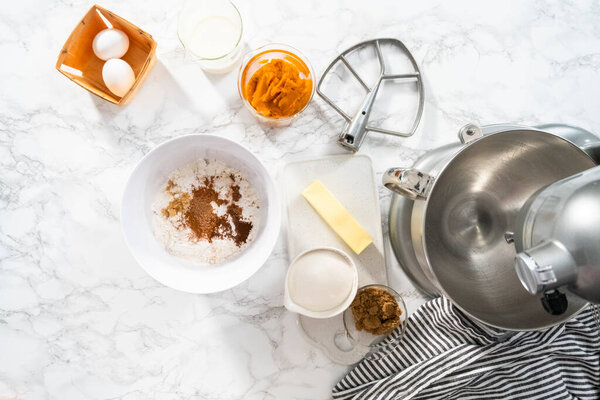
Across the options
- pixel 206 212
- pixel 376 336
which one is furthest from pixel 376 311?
pixel 206 212

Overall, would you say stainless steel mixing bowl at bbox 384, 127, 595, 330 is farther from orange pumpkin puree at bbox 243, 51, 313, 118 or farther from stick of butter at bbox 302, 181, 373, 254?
orange pumpkin puree at bbox 243, 51, 313, 118

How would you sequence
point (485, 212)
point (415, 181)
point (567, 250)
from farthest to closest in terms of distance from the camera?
1. point (485, 212)
2. point (415, 181)
3. point (567, 250)

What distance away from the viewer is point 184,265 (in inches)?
32.2

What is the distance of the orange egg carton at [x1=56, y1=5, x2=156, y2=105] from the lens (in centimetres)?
81

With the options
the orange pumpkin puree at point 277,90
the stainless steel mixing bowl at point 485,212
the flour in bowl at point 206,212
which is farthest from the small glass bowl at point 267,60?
the stainless steel mixing bowl at point 485,212

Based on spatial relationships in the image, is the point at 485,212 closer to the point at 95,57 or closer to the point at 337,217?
the point at 337,217

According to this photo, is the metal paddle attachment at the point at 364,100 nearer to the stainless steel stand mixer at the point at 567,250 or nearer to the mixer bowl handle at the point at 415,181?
the mixer bowl handle at the point at 415,181

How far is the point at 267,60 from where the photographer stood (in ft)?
2.81

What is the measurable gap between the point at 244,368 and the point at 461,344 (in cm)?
40

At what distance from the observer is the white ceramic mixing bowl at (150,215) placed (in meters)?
0.77

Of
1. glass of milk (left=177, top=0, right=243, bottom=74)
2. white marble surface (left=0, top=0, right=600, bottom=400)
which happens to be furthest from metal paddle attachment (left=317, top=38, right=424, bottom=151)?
glass of milk (left=177, top=0, right=243, bottom=74)

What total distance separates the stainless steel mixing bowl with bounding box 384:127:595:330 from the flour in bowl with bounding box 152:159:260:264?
0.92 ft

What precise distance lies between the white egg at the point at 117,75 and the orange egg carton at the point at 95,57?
1 centimetres

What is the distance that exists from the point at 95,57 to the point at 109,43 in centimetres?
6
